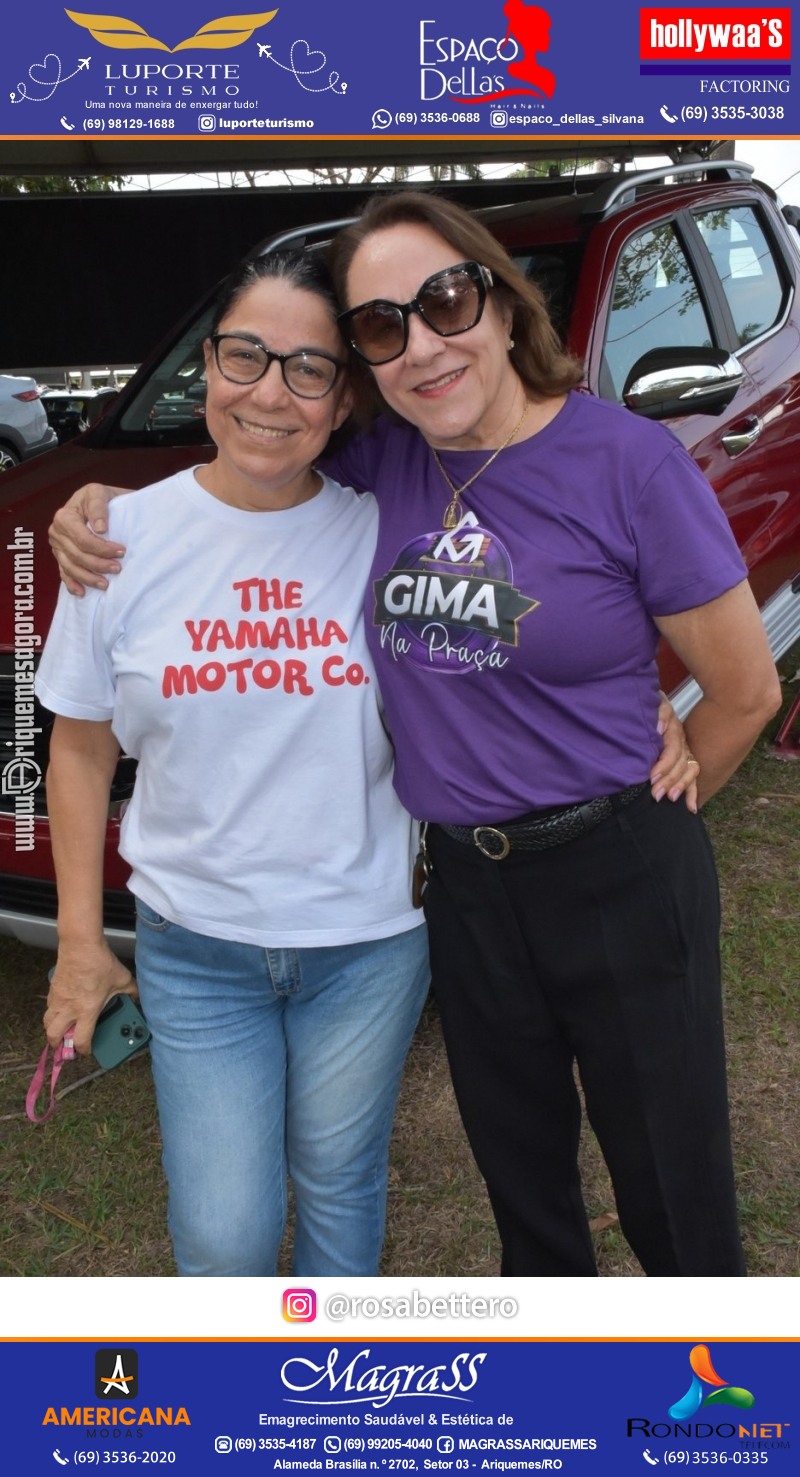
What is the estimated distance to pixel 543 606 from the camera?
148cm

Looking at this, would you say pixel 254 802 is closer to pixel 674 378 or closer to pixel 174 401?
pixel 674 378

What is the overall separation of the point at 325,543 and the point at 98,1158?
1794 mm

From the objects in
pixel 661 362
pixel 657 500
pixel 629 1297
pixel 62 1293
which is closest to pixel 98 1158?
pixel 62 1293

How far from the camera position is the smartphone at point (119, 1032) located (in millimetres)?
1824

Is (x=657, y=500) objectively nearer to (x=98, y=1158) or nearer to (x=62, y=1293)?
(x=62, y=1293)

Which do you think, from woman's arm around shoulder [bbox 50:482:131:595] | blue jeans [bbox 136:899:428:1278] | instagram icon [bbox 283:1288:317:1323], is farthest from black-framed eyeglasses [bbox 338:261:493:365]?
instagram icon [bbox 283:1288:317:1323]

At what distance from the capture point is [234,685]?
61.3 inches

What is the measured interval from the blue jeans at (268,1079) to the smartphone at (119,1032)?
0.30 ft
